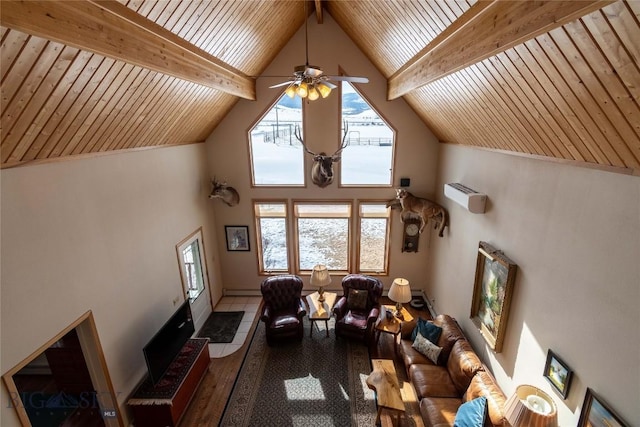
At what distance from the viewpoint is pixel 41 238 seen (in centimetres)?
295

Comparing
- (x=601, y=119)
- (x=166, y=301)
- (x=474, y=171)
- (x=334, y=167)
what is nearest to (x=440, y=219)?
(x=474, y=171)

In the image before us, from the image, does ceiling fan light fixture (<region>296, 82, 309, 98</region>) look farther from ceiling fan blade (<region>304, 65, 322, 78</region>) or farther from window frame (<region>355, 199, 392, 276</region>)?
window frame (<region>355, 199, 392, 276</region>)

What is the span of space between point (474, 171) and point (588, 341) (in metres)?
2.89

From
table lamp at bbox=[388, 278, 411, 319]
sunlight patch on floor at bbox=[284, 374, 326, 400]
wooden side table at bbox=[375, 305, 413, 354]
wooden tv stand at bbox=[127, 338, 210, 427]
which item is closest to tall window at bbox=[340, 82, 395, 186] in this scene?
table lamp at bbox=[388, 278, 411, 319]

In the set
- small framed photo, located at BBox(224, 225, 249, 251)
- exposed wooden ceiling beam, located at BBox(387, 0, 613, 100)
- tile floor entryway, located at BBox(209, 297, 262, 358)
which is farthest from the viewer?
small framed photo, located at BBox(224, 225, 249, 251)

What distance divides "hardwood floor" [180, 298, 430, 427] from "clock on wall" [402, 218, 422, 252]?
214 cm

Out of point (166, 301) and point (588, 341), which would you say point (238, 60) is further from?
point (588, 341)

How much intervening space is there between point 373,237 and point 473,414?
14.0ft

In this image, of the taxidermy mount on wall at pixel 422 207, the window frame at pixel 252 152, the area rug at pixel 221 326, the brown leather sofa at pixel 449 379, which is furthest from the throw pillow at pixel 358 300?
the window frame at pixel 252 152

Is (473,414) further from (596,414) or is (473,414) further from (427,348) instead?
(427,348)

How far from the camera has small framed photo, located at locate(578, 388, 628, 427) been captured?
2.32 metres

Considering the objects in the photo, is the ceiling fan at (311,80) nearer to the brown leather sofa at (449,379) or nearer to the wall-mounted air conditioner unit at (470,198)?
the wall-mounted air conditioner unit at (470,198)

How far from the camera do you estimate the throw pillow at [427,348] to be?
472 cm

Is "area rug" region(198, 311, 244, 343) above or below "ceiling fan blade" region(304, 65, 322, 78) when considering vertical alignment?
below
